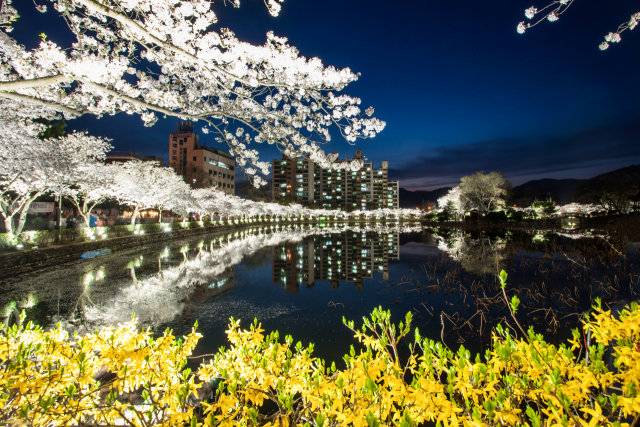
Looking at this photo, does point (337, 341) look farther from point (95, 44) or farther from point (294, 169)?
point (294, 169)

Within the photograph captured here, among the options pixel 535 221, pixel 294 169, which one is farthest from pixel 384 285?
pixel 294 169

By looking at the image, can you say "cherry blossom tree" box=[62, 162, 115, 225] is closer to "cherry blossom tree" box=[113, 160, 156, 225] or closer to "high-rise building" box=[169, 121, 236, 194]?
"cherry blossom tree" box=[113, 160, 156, 225]

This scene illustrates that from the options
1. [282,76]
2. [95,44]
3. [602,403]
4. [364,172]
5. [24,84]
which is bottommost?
[602,403]

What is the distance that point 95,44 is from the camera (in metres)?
6.33

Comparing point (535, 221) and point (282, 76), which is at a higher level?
Result: point (282, 76)

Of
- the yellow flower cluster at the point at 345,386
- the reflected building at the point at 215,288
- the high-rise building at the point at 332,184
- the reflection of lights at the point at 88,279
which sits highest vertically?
the high-rise building at the point at 332,184

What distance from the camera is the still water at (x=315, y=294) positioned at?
23.0 feet

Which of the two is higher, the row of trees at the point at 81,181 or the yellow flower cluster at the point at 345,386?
the row of trees at the point at 81,181

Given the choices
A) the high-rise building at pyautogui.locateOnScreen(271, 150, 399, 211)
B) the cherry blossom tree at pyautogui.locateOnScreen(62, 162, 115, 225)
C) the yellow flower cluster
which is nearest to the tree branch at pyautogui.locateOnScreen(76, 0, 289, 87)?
the yellow flower cluster

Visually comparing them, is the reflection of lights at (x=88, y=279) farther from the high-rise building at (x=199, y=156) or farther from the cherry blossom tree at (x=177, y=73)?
the high-rise building at (x=199, y=156)

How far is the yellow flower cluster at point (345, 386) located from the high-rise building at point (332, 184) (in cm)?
13183

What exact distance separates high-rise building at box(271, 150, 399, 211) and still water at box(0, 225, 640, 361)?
11993 cm

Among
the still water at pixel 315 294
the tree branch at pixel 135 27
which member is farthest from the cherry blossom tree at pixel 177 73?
the still water at pixel 315 294

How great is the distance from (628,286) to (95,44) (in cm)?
1694
